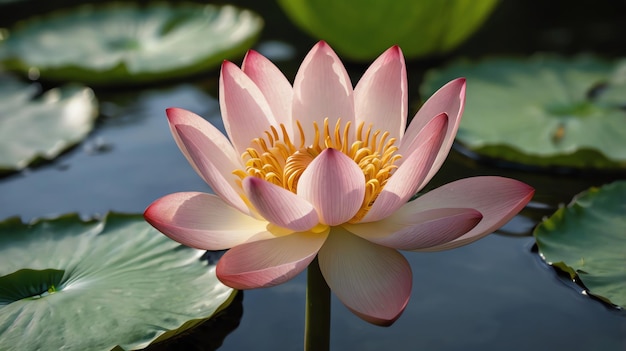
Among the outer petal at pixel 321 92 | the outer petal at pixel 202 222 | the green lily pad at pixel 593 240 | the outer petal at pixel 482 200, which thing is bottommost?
the green lily pad at pixel 593 240

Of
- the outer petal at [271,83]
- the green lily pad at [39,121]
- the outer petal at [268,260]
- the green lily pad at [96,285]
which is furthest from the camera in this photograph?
the green lily pad at [39,121]

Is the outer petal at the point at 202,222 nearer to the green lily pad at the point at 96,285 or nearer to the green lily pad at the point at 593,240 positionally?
the green lily pad at the point at 96,285

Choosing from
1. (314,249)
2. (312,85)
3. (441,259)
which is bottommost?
(441,259)

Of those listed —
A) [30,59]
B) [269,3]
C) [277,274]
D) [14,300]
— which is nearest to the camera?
[277,274]

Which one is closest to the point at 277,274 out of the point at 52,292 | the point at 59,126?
the point at 52,292

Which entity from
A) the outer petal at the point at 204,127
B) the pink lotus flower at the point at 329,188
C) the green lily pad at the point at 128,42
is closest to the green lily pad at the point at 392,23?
the green lily pad at the point at 128,42

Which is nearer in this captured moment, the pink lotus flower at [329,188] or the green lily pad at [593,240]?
the pink lotus flower at [329,188]

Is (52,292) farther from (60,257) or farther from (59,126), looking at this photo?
(59,126)
